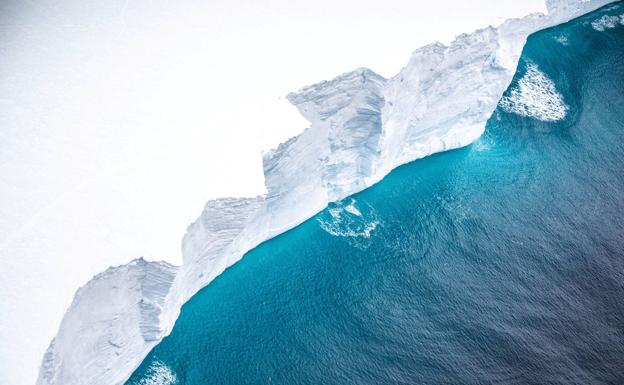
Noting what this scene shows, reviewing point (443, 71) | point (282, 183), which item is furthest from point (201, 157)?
point (443, 71)

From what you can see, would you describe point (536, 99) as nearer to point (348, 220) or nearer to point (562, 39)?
point (562, 39)

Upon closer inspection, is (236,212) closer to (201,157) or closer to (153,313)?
(201,157)

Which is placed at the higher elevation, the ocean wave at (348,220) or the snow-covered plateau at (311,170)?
the snow-covered plateau at (311,170)

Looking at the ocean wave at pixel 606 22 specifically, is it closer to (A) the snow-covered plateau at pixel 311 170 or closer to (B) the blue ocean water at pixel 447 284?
(B) the blue ocean water at pixel 447 284

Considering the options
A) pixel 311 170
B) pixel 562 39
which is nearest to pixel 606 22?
pixel 562 39

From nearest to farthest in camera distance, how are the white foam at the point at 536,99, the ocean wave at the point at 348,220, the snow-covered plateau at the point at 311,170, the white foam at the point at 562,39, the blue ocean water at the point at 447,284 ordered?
the snow-covered plateau at the point at 311,170, the blue ocean water at the point at 447,284, the ocean wave at the point at 348,220, the white foam at the point at 536,99, the white foam at the point at 562,39

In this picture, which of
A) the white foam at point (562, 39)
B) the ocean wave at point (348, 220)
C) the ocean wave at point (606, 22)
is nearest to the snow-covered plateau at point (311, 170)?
the ocean wave at point (348, 220)

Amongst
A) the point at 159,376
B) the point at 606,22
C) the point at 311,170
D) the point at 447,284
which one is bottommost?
the point at 447,284
